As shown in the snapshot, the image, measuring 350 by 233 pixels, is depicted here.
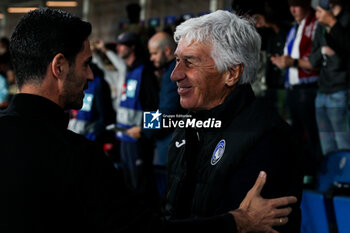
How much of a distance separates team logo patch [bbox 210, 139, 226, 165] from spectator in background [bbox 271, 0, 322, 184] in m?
2.43

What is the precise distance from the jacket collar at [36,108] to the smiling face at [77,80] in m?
0.09

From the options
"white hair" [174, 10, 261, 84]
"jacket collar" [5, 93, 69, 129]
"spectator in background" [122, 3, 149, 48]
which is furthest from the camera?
"spectator in background" [122, 3, 149, 48]

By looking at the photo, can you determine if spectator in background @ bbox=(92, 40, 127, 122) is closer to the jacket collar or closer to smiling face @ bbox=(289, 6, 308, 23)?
smiling face @ bbox=(289, 6, 308, 23)

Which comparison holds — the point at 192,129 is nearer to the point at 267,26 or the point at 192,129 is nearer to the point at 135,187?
the point at 267,26

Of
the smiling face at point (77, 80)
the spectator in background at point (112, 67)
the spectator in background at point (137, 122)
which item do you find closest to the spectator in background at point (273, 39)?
the spectator in background at point (137, 122)

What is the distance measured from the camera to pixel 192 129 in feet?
7.41

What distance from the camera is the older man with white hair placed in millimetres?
1993

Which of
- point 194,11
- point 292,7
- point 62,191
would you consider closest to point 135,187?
point 292,7

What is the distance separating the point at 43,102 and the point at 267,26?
10.8 feet

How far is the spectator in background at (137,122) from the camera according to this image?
5.03 meters

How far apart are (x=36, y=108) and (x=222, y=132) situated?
809 mm

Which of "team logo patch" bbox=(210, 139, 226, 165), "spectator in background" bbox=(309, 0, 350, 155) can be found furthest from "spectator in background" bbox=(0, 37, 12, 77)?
"team logo patch" bbox=(210, 139, 226, 165)

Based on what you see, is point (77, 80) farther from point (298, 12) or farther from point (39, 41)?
point (298, 12)

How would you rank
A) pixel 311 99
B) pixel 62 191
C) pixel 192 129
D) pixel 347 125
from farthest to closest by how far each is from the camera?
pixel 311 99, pixel 347 125, pixel 192 129, pixel 62 191
